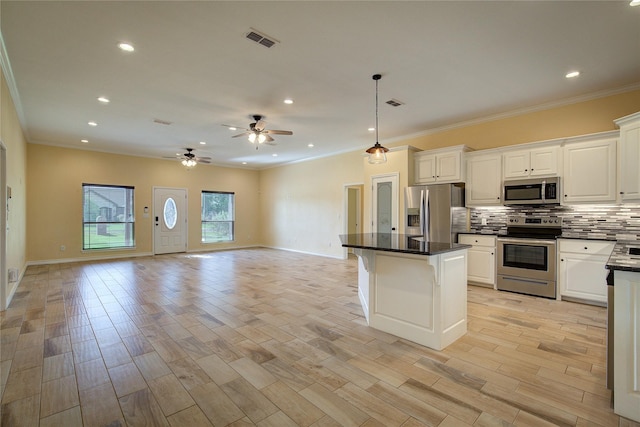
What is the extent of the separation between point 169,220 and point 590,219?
983 centimetres

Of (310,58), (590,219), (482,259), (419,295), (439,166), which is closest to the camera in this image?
(419,295)

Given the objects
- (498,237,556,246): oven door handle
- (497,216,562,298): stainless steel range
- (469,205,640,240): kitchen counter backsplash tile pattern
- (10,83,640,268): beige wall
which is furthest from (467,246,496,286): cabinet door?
(10,83,640,268): beige wall

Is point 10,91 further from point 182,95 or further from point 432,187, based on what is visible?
point 432,187

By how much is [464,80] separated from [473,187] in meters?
2.03

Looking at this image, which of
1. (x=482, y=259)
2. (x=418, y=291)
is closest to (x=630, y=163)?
(x=482, y=259)

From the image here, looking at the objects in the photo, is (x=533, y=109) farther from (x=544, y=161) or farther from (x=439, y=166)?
(x=439, y=166)

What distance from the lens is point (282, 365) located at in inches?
97.0

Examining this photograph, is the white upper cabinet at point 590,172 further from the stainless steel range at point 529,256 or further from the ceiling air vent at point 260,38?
the ceiling air vent at point 260,38

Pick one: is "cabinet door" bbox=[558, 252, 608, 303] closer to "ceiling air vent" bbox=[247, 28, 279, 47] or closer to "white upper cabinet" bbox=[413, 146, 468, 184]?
"white upper cabinet" bbox=[413, 146, 468, 184]

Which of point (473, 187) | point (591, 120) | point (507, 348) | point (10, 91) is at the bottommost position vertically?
point (507, 348)

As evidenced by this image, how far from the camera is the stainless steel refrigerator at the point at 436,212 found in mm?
5062

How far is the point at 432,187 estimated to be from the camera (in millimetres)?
5289

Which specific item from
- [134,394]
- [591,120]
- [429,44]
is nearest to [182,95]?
[429,44]

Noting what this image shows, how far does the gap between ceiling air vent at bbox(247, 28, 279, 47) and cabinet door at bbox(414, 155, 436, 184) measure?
370 centimetres
